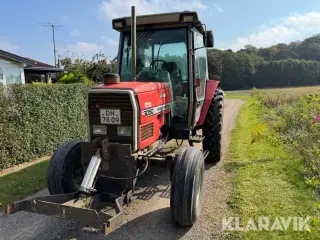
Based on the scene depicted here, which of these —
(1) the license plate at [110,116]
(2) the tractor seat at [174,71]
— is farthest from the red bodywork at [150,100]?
(2) the tractor seat at [174,71]

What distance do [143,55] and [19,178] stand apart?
3.20 meters

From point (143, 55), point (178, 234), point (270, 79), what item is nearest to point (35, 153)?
point (143, 55)

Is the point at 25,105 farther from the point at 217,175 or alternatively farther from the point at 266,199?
the point at 266,199

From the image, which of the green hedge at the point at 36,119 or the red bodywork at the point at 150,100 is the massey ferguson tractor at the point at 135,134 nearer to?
the red bodywork at the point at 150,100

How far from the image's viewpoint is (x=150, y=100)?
3.86 m

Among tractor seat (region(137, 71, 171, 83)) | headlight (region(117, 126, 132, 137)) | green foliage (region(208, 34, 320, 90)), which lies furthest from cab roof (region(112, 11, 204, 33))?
green foliage (region(208, 34, 320, 90))

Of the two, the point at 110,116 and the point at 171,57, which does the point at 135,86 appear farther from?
the point at 171,57

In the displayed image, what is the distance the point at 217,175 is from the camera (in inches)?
207

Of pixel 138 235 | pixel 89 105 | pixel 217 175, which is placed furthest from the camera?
pixel 217 175

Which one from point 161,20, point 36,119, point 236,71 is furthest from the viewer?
point 236,71

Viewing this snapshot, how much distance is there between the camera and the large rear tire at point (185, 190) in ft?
10.7

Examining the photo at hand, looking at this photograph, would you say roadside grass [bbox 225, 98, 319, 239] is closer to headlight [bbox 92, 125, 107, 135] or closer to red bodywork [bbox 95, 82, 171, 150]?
red bodywork [bbox 95, 82, 171, 150]

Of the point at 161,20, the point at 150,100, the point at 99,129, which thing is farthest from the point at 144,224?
the point at 161,20

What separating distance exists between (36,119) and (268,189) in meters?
5.18
